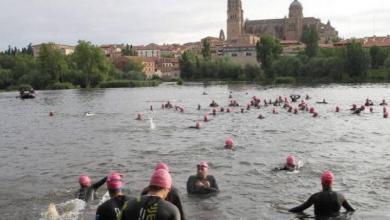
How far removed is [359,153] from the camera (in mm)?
25406

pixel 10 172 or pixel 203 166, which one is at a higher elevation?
pixel 203 166

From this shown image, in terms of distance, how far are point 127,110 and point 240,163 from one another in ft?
113

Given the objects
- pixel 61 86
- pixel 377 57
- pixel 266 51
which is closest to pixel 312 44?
pixel 266 51

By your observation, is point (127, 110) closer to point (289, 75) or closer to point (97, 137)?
point (97, 137)

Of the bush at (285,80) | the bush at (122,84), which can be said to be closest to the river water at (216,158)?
the bush at (122,84)

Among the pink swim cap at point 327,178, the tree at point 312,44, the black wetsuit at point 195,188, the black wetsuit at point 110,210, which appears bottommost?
the black wetsuit at point 195,188

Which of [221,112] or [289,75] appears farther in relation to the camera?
[289,75]

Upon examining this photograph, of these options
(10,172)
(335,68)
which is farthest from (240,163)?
(335,68)

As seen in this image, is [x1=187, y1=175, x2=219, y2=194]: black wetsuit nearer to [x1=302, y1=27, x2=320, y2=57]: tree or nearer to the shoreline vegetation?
the shoreline vegetation

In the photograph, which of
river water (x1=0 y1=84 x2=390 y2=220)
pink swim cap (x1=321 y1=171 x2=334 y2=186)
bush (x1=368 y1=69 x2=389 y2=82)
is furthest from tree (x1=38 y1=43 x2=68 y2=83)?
pink swim cap (x1=321 y1=171 x2=334 y2=186)

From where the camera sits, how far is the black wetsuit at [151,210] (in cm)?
571

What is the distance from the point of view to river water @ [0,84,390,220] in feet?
52.2

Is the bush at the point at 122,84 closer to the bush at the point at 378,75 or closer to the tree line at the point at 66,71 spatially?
the tree line at the point at 66,71

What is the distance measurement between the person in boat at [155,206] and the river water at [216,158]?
27.7 feet
